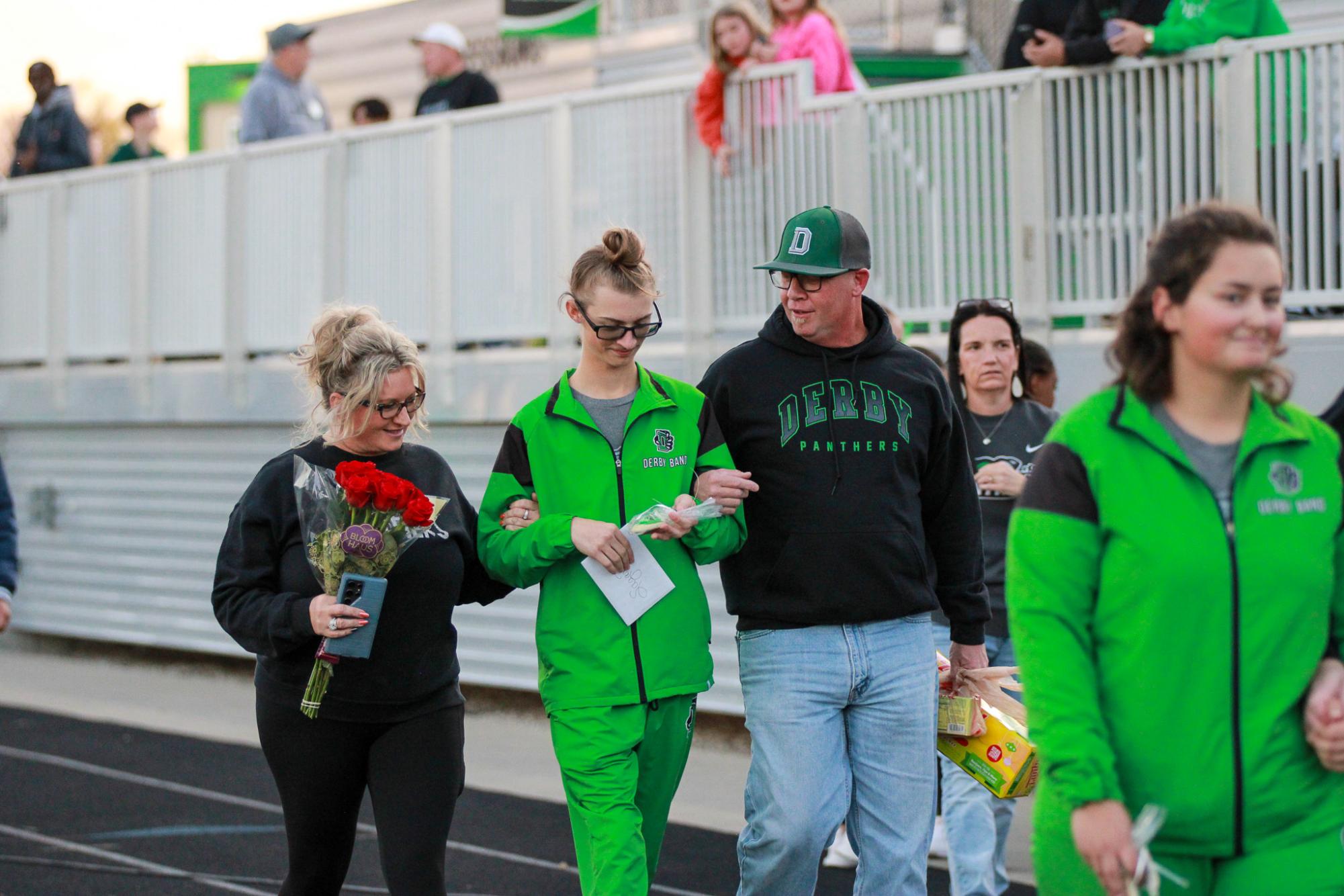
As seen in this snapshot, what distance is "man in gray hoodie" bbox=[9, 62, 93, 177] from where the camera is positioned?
1557 centimetres

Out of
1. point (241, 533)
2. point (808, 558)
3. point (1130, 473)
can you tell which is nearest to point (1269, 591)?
point (1130, 473)

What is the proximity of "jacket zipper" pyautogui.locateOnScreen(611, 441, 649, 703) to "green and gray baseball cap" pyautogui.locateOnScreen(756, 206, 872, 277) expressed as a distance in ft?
2.42

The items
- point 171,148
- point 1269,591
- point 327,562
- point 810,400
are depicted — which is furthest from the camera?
point 171,148

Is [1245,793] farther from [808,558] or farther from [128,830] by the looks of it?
[128,830]

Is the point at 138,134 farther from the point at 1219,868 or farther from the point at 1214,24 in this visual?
the point at 1219,868

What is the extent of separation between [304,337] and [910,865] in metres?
8.59

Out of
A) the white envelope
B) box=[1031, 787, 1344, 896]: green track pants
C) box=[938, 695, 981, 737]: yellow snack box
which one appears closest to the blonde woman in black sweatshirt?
the white envelope

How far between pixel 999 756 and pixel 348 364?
86.5 inches

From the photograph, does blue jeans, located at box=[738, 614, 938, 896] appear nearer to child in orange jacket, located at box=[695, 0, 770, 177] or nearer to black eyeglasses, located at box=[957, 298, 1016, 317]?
black eyeglasses, located at box=[957, 298, 1016, 317]

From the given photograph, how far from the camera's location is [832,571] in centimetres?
471

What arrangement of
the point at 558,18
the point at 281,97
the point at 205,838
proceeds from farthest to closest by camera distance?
the point at 558,18, the point at 281,97, the point at 205,838

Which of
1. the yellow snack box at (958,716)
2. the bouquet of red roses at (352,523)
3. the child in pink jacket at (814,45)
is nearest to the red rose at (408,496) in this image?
the bouquet of red roses at (352,523)

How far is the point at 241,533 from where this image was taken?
185 inches

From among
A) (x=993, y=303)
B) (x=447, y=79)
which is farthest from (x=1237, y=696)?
(x=447, y=79)
